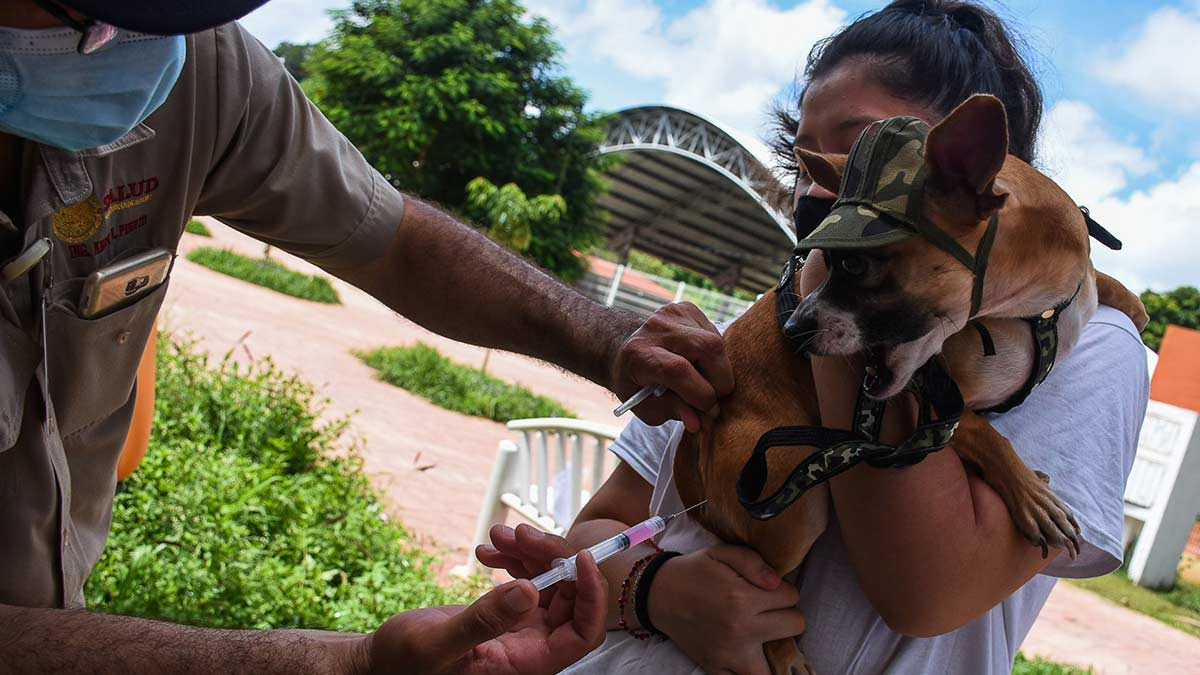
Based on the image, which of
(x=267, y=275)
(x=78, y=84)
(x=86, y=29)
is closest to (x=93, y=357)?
(x=78, y=84)

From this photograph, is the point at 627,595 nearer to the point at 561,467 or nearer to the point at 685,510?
the point at 685,510

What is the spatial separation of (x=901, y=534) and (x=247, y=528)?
3983mm

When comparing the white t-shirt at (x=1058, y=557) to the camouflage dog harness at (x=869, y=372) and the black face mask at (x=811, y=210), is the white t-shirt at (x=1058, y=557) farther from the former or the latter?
the black face mask at (x=811, y=210)

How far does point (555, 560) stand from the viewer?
1799mm

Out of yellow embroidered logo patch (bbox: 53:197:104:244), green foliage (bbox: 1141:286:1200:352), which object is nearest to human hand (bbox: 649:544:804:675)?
yellow embroidered logo patch (bbox: 53:197:104:244)

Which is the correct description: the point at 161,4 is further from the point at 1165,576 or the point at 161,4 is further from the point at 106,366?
the point at 1165,576

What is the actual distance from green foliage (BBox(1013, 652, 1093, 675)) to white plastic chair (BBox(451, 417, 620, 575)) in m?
3.04

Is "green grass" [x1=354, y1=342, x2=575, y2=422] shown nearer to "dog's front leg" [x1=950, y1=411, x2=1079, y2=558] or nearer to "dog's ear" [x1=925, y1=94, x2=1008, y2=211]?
"dog's front leg" [x1=950, y1=411, x2=1079, y2=558]

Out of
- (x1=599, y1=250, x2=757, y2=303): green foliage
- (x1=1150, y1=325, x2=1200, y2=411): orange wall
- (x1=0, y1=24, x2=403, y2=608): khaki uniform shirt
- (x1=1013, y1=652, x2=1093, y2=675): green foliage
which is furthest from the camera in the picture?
(x1=599, y1=250, x2=757, y2=303): green foliage

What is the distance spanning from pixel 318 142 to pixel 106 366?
27.9 inches

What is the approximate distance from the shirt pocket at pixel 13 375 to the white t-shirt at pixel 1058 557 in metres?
1.16

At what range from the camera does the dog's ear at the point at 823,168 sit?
5.34 feet

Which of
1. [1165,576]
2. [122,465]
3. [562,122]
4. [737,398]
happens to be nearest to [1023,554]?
[737,398]

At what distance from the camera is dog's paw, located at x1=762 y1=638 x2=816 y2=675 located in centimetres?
170
